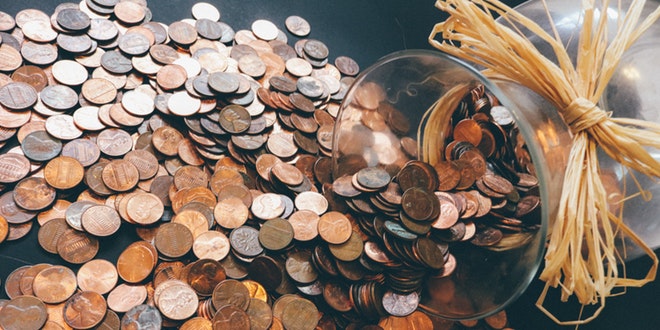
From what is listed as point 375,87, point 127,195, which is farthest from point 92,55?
point 375,87

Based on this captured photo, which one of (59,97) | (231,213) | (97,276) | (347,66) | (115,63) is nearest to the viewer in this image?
(97,276)

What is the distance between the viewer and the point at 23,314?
0.93m

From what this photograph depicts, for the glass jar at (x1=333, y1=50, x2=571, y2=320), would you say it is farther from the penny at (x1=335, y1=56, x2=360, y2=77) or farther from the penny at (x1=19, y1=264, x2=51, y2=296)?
the penny at (x1=19, y1=264, x2=51, y2=296)

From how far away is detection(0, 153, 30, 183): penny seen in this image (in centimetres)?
109

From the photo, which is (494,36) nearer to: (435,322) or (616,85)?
(616,85)

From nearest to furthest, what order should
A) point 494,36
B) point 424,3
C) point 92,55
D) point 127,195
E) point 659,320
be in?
point 494,36 → point 127,195 → point 659,320 → point 92,55 → point 424,3

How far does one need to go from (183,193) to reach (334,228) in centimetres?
36

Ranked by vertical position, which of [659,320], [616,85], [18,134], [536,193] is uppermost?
[616,85]

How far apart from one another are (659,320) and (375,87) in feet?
2.97

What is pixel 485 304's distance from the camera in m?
0.94

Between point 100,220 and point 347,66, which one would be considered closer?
point 100,220

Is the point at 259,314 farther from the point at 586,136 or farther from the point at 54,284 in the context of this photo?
the point at 586,136

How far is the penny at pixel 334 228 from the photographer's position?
105cm

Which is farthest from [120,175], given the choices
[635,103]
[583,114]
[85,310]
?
[635,103]
